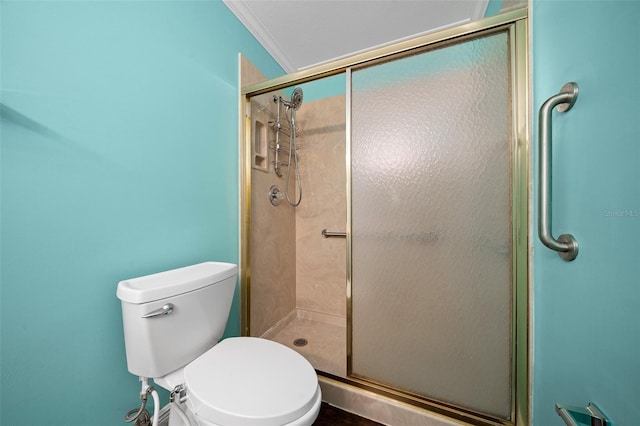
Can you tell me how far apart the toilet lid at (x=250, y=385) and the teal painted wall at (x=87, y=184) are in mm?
365

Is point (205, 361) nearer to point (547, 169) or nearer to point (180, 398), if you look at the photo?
point (180, 398)

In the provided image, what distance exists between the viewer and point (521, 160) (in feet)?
2.82

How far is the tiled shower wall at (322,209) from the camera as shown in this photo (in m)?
1.90

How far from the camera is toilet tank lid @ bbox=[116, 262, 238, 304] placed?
712mm

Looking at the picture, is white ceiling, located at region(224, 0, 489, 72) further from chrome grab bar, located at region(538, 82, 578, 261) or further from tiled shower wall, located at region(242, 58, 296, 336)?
chrome grab bar, located at region(538, 82, 578, 261)

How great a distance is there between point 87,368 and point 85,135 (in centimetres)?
77

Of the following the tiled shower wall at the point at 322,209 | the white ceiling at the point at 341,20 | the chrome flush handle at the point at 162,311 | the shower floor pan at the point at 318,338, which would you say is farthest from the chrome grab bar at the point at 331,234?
the white ceiling at the point at 341,20

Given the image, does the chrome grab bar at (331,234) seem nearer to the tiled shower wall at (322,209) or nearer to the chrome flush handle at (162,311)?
the tiled shower wall at (322,209)

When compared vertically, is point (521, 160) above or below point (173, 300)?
above

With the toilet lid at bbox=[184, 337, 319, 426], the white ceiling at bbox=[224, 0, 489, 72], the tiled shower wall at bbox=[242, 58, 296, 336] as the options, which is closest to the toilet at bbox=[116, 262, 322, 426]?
the toilet lid at bbox=[184, 337, 319, 426]

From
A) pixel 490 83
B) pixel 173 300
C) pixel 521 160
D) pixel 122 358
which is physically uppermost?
pixel 490 83

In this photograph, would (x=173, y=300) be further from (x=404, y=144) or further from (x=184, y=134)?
(x=404, y=144)

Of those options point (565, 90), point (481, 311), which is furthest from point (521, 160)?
point (481, 311)

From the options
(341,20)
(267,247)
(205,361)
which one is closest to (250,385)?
(205,361)
